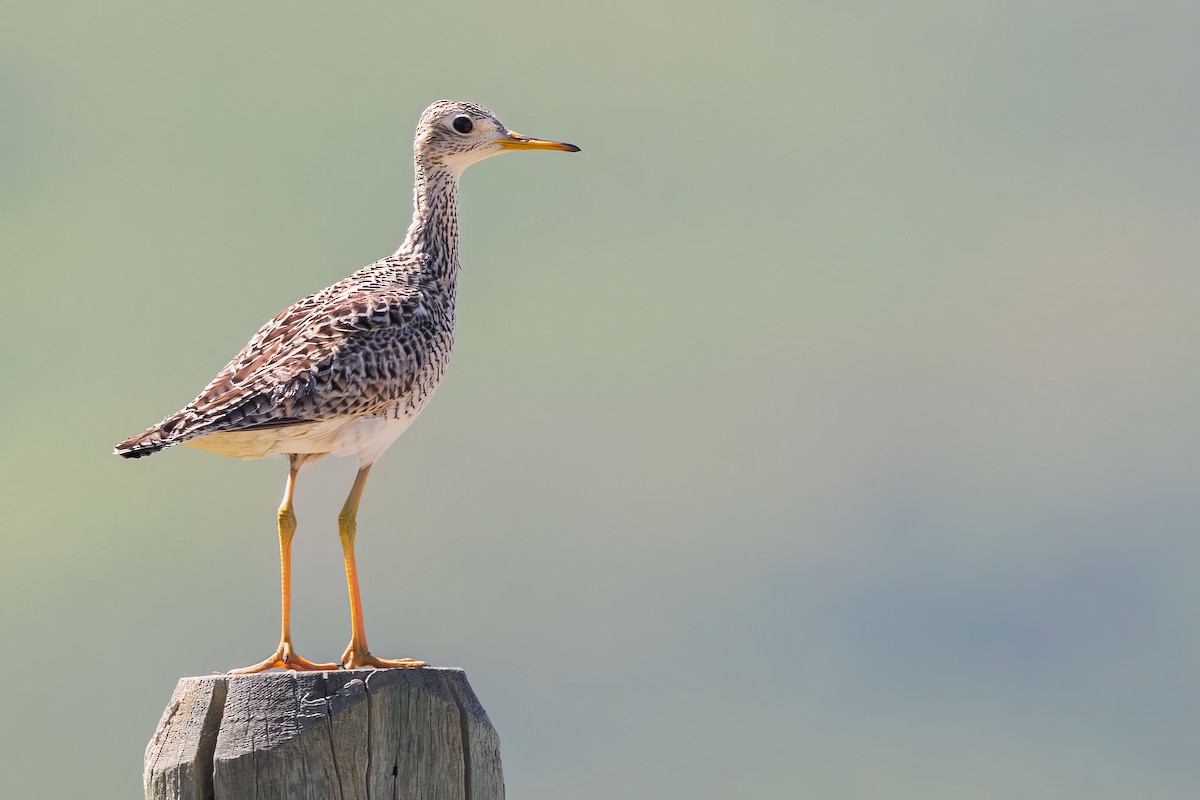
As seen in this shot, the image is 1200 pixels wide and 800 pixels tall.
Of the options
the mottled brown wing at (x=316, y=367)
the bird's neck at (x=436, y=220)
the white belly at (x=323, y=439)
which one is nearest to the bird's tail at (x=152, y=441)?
the mottled brown wing at (x=316, y=367)

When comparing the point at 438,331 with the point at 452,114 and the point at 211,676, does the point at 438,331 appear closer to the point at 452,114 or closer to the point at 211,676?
the point at 452,114

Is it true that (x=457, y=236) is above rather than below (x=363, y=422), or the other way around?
above

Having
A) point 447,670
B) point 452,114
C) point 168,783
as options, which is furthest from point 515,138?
point 168,783

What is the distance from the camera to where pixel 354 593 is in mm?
8711

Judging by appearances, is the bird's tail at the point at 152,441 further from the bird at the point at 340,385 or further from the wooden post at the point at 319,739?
the wooden post at the point at 319,739

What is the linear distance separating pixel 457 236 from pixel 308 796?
5472 millimetres

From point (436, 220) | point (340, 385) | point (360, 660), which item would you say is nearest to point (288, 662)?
point (360, 660)

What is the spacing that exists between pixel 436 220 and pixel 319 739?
528cm

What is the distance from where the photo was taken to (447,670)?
263 inches

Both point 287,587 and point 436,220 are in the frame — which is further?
point 436,220

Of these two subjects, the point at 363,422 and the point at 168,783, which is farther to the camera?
the point at 363,422

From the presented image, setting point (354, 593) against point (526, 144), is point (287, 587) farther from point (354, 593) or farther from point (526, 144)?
point (526, 144)

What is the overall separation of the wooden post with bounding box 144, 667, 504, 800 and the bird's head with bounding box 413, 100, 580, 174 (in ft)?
16.8

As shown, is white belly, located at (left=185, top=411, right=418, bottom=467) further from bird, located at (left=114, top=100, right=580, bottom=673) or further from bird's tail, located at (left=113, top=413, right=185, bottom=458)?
bird's tail, located at (left=113, top=413, right=185, bottom=458)
